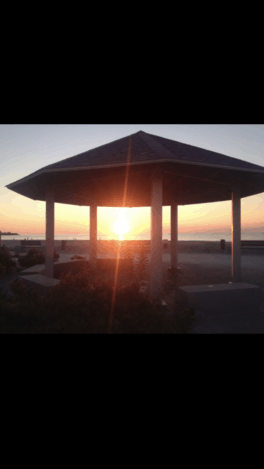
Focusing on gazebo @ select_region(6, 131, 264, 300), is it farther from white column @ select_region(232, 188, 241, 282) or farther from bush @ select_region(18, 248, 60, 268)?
bush @ select_region(18, 248, 60, 268)

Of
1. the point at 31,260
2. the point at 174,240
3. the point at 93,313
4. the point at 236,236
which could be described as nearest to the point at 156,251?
the point at 93,313

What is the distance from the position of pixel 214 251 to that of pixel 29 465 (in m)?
33.1

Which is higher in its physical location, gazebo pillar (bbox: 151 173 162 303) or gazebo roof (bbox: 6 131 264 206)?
gazebo roof (bbox: 6 131 264 206)

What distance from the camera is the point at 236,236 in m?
11.1

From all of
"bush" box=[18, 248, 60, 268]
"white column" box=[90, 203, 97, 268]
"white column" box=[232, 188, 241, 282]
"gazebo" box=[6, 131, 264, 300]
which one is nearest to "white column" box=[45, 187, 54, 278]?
"gazebo" box=[6, 131, 264, 300]

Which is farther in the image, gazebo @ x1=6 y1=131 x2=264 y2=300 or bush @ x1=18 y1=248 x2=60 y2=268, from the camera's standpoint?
bush @ x1=18 y1=248 x2=60 y2=268

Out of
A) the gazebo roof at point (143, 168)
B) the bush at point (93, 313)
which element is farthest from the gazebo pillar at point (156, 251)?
the bush at point (93, 313)

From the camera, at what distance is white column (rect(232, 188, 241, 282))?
11.0 metres

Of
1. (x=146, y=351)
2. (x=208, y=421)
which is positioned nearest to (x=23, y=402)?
(x=146, y=351)

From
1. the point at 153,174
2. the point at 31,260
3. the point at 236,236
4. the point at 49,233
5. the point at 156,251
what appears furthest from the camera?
the point at 31,260

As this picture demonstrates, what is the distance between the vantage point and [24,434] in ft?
10.0

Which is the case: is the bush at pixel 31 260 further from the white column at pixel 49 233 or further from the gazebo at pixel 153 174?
the white column at pixel 49 233

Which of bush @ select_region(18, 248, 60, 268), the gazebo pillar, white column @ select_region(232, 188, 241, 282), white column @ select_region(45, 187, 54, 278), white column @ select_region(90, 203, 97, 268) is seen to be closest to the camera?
the gazebo pillar

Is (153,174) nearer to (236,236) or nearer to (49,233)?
(236,236)
